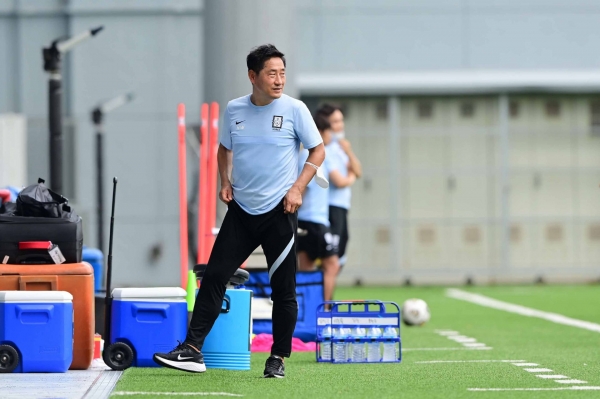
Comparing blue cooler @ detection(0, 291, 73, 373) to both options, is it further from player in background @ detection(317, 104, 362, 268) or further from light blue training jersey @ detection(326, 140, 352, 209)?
light blue training jersey @ detection(326, 140, 352, 209)

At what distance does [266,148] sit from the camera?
24.6 ft

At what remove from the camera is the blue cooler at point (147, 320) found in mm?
8047

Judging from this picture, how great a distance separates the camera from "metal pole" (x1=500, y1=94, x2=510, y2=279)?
80.7 ft

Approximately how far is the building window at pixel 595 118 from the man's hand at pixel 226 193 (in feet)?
59.2

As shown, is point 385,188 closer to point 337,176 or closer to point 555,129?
point 555,129

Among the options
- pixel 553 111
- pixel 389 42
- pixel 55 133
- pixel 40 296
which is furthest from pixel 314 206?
pixel 553 111

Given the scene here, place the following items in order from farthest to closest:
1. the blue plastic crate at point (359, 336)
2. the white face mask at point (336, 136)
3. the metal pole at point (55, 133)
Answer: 1. the metal pole at point (55, 133)
2. the white face mask at point (336, 136)
3. the blue plastic crate at point (359, 336)

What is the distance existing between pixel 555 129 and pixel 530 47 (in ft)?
5.24

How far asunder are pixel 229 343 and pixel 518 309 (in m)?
8.08

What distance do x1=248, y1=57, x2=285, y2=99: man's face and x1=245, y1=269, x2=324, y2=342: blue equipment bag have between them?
3237 mm

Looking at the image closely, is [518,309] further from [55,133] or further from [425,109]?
[425,109]

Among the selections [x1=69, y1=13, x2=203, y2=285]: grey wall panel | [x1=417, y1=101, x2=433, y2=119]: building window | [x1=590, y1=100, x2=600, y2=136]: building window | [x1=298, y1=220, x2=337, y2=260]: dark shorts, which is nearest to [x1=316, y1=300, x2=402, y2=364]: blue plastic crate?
[x1=298, y1=220, x2=337, y2=260]: dark shorts

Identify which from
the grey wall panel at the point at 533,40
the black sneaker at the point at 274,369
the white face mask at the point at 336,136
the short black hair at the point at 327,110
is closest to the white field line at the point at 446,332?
the white face mask at the point at 336,136

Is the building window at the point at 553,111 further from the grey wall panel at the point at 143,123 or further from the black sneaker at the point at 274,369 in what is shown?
the black sneaker at the point at 274,369
